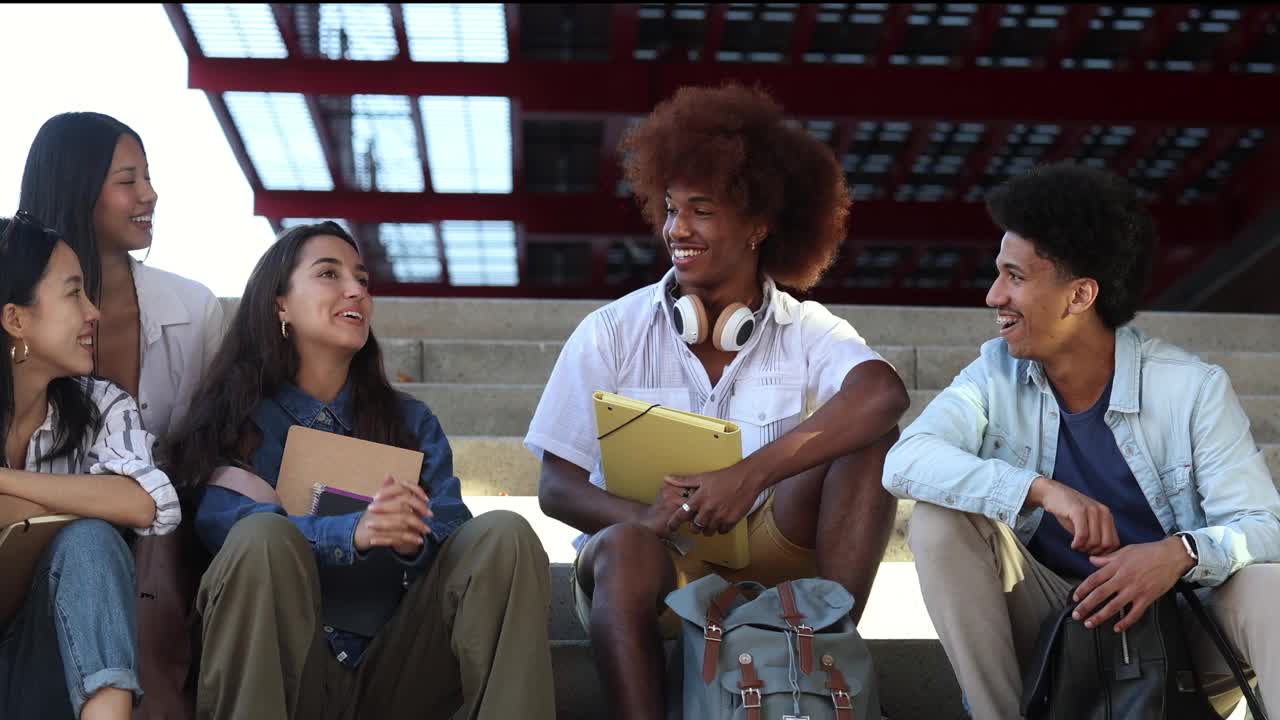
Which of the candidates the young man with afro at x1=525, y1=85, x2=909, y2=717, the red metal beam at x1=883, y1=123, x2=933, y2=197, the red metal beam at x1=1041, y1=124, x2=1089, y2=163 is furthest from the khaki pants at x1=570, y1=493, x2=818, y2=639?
the red metal beam at x1=1041, y1=124, x2=1089, y2=163

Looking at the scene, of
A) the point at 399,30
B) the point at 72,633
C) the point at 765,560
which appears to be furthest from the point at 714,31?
the point at 72,633

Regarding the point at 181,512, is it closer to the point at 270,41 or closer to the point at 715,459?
the point at 715,459

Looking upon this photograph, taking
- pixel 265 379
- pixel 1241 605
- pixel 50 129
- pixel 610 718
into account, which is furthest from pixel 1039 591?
pixel 50 129

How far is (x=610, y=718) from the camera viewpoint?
2.29 meters

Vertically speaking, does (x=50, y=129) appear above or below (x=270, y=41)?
below

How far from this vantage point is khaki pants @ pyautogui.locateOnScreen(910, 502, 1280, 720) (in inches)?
87.2

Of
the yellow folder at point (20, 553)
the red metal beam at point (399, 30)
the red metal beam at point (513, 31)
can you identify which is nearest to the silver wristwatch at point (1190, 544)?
the yellow folder at point (20, 553)

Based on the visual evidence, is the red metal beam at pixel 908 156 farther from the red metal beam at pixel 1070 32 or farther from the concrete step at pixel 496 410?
the concrete step at pixel 496 410

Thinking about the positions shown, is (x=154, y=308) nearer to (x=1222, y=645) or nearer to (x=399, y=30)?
(x=1222, y=645)

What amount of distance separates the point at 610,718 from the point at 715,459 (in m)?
0.51

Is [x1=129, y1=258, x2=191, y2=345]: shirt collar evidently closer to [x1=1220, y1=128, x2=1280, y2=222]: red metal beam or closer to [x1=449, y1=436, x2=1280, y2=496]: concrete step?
[x1=449, y1=436, x2=1280, y2=496]: concrete step

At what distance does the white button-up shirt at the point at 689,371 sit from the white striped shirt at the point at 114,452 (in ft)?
2.43

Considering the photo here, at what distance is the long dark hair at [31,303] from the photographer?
227 centimetres

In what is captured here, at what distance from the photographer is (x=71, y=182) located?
2.78m
